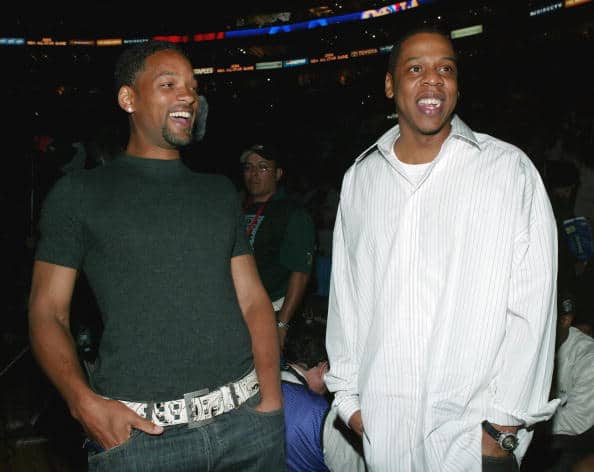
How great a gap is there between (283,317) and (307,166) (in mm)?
10406

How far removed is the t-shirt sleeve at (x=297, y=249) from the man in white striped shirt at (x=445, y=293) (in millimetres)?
1753

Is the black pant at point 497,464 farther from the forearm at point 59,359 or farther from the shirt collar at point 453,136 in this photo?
the forearm at point 59,359

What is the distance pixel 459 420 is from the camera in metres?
1.57

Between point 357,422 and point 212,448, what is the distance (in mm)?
539

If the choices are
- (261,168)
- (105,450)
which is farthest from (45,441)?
(105,450)

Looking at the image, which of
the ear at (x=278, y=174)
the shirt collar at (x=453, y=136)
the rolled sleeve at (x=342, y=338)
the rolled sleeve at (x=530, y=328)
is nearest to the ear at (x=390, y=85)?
the shirt collar at (x=453, y=136)

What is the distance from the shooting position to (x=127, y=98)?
6.24 feet

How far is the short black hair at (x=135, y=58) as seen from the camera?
6.12 ft

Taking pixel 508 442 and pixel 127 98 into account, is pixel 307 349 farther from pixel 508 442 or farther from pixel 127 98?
pixel 127 98

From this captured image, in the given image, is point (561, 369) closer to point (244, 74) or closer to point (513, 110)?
point (513, 110)

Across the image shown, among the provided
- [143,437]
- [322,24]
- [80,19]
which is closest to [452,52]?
[143,437]

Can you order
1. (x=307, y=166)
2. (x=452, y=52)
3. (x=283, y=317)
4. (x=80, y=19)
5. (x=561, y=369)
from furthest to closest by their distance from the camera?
(x=80, y=19) → (x=307, y=166) → (x=283, y=317) → (x=561, y=369) → (x=452, y=52)

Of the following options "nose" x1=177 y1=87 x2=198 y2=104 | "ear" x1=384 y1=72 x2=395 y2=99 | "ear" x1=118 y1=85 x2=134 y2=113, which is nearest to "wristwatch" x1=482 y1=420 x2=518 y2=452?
"ear" x1=384 y1=72 x2=395 y2=99

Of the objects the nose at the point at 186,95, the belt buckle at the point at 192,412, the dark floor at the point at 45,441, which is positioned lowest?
the dark floor at the point at 45,441
